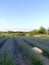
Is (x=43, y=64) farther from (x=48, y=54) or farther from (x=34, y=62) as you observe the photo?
(x=48, y=54)

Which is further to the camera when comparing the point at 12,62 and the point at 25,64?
the point at 25,64

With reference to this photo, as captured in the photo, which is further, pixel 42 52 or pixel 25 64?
pixel 42 52

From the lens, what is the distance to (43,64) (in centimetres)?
→ 765

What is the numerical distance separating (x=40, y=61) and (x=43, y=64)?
0.76 ft

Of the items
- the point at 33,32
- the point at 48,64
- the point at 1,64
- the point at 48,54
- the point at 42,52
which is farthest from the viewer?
the point at 33,32

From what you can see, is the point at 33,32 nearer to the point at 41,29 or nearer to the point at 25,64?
the point at 41,29

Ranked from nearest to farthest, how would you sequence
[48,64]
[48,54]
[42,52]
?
[48,64], [48,54], [42,52]

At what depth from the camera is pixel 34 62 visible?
793 centimetres

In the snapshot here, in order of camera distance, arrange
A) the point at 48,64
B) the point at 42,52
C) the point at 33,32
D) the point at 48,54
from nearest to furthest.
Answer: the point at 48,64 < the point at 48,54 < the point at 42,52 < the point at 33,32

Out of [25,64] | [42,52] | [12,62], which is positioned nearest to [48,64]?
[25,64]

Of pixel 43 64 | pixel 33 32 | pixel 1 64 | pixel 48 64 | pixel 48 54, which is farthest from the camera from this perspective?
pixel 33 32

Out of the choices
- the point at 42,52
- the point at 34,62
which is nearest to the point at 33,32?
the point at 42,52

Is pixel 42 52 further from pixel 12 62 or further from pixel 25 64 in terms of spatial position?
pixel 12 62

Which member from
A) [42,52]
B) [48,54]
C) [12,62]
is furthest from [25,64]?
[42,52]
